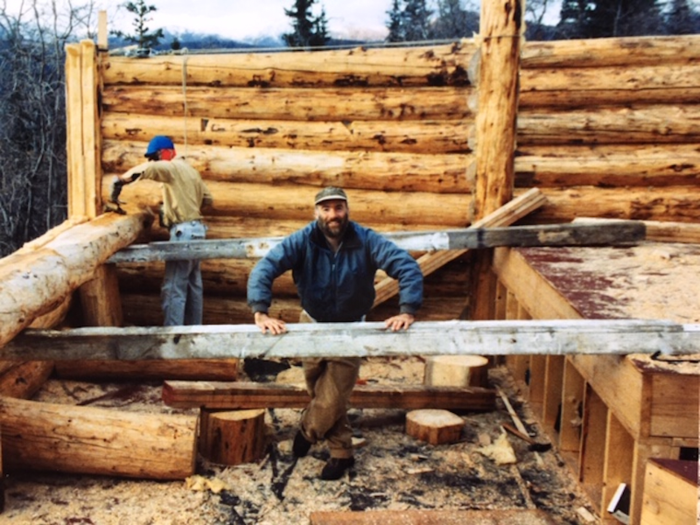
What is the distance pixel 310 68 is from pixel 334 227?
12.9ft

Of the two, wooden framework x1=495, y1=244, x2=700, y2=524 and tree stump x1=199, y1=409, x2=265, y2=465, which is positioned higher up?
wooden framework x1=495, y1=244, x2=700, y2=524

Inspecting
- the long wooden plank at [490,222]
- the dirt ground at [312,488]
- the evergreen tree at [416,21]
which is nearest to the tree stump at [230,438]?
the dirt ground at [312,488]

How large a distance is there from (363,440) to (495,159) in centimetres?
368

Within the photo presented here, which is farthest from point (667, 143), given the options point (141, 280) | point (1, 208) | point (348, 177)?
point (1, 208)

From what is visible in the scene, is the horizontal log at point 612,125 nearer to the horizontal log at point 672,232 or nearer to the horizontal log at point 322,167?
the horizontal log at point 322,167

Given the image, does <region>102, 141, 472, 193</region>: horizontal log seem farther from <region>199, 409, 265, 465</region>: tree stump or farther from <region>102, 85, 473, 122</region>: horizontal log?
<region>199, 409, 265, 465</region>: tree stump

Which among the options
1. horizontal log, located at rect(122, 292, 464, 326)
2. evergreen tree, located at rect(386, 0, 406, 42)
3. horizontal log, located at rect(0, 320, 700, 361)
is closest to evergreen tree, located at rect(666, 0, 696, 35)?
evergreen tree, located at rect(386, 0, 406, 42)

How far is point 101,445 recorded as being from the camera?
497 cm

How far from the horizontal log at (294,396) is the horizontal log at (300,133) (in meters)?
3.07

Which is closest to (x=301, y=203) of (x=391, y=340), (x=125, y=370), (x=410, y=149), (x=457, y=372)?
(x=410, y=149)

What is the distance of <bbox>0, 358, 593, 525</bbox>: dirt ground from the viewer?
15.1ft

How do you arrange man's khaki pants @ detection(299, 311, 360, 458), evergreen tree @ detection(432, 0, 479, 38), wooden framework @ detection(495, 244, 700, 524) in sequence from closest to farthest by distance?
wooden framework @ detection(495, 244, 700, 524)
man's khaki pants @ detection(299, 311, 360, 458)
evergreen tree @ detection(432, 0, 479, 38)

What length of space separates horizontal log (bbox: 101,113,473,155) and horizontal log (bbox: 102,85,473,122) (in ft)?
0.27

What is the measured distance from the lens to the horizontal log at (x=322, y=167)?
816cm
